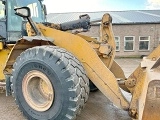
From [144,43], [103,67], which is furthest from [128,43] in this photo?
[103,67]

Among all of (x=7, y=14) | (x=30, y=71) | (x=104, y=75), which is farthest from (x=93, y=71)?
(x=7, y=14)

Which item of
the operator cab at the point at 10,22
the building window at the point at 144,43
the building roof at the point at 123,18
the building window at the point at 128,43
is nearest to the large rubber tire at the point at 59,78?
the operator cab at the point at 10,22

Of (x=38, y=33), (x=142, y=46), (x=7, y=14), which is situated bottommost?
(x=142, y=46)

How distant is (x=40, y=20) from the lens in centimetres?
582

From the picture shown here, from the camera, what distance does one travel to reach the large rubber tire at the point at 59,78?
3213mm

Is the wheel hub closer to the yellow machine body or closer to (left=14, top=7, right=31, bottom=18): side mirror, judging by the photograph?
the yellow machine body

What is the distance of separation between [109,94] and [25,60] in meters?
1.32

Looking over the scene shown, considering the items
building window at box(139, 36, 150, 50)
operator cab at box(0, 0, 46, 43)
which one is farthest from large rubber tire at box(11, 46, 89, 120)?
building window at box(139, 36, 150, 50)

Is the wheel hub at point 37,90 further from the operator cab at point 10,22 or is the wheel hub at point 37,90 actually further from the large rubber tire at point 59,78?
the operator cab at point 10,22

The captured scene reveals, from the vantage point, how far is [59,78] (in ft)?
10.7

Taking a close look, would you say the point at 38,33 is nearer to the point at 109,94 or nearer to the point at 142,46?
the point at 109,94

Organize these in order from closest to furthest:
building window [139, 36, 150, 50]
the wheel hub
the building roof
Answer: the wheel hub, the building roof, building window [139, 36, 150, 50]

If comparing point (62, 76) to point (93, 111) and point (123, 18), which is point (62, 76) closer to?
point (93, 111)

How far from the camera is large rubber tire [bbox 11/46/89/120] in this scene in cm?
321
